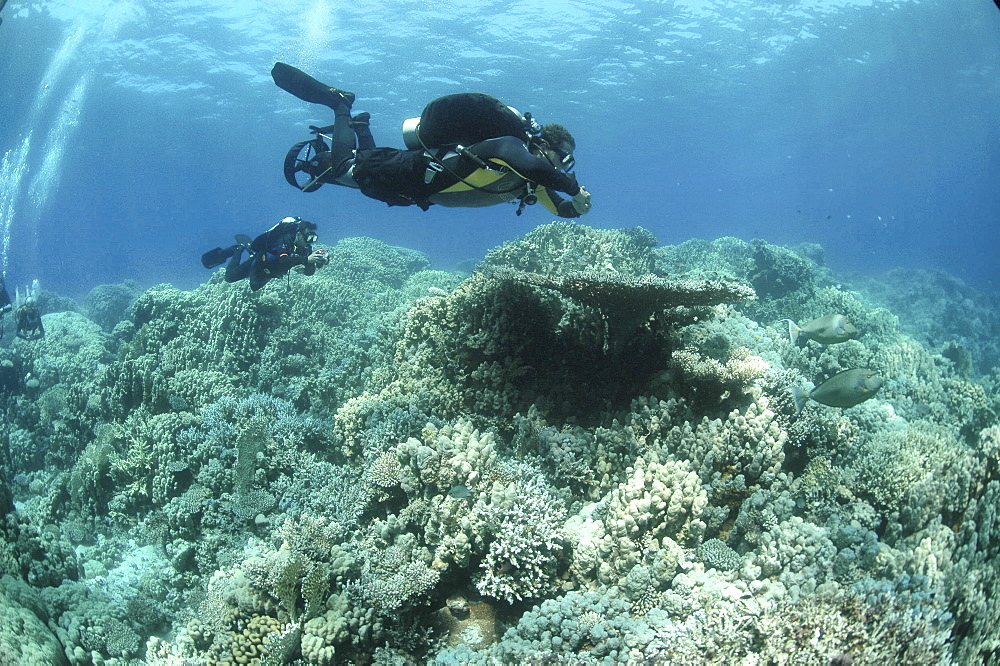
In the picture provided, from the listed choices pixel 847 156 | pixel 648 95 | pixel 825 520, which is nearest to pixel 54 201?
pixel 648 95

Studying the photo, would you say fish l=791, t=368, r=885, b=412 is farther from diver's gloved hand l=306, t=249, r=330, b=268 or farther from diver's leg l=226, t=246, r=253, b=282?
diver's leg l=226, t=246, r=253, b=282

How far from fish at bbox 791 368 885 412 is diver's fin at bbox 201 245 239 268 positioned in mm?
10192

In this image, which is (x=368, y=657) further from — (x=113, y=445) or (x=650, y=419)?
(x=113, y=445)

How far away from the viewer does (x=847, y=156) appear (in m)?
90.2

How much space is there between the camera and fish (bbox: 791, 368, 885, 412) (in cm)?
460

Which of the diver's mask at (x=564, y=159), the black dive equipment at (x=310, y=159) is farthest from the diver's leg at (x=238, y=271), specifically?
the diver's mask at (x=564, y=159)

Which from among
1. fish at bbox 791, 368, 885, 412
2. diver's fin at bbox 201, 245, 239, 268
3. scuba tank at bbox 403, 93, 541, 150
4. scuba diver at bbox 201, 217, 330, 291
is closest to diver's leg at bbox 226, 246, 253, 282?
scuba diver at bbox 201, 217, 330, 291

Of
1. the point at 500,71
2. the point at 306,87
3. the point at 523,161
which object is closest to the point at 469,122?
the point at 523,161

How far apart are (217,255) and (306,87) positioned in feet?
14.6

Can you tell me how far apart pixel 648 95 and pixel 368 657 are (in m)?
51.1

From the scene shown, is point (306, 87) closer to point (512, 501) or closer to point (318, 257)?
point (318, 257)

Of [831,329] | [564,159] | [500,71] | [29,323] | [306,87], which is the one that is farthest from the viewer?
[500,71]

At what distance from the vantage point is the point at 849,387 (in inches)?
182

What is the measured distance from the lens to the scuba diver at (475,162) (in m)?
4.40
